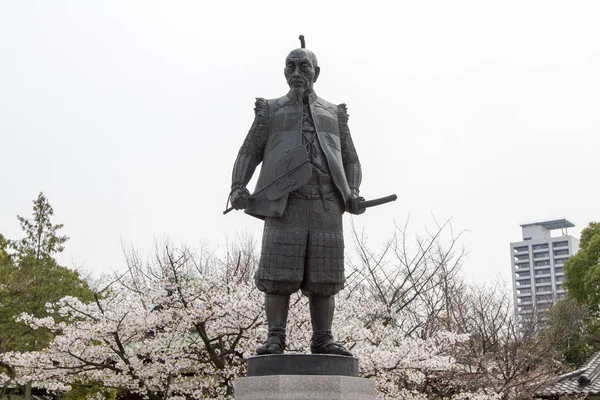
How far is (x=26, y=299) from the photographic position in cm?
1574

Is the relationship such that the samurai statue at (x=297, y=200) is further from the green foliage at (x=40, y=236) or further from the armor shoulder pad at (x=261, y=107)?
the green foliage at (x=40, y=236)

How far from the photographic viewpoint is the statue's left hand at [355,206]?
18.1ft

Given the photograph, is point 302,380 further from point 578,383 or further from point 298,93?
point 578,383

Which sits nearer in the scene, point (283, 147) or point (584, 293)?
point (283, 147)

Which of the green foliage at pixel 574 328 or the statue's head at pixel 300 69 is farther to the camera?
the green foliage at pixel 574 328

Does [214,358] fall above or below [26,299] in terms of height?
below

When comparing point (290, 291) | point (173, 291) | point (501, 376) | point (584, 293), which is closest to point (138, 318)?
point (173, 291)

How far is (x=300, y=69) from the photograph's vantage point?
564 centimetres

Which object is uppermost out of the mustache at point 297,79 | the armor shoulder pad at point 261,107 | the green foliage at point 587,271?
the green foliage at point 587,271

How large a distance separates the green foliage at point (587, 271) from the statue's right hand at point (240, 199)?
25739 mm

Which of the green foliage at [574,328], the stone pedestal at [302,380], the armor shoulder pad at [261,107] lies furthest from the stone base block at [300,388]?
the green foliage at [574,328]

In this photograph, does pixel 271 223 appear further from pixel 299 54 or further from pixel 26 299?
pixel 26 299

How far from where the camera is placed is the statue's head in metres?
5.61

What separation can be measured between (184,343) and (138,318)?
0.97m
